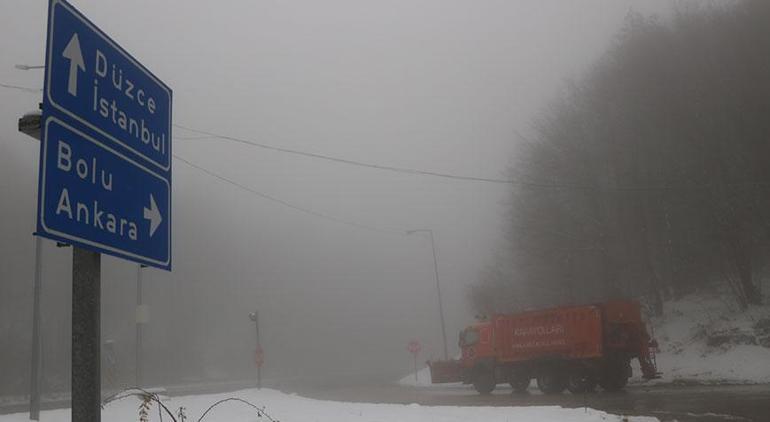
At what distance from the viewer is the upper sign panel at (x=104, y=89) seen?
2.92m

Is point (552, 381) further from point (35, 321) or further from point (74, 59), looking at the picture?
point (74, 59)

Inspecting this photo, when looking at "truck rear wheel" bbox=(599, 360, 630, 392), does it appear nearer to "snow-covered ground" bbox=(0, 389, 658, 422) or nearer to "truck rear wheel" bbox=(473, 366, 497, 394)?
"truck rear wheel" bbox=(473, 366, 497, 394)

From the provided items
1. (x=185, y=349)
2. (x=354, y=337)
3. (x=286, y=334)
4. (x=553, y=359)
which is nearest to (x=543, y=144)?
(x=553, y=359)

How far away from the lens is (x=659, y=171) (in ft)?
99.2

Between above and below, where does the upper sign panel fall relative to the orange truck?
above

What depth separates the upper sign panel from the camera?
9.57 ft

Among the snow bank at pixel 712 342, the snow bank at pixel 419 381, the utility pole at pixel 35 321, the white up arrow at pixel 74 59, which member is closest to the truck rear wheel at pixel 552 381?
the snow bank at pixel 712 342

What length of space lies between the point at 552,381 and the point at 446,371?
774 cm

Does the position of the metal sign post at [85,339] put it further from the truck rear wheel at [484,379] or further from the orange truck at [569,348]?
the truck rear wheel at [484,379]

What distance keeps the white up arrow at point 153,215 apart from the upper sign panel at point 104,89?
0.25m

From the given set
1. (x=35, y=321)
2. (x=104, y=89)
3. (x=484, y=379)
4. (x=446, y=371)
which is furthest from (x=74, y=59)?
(x=446, y=371)

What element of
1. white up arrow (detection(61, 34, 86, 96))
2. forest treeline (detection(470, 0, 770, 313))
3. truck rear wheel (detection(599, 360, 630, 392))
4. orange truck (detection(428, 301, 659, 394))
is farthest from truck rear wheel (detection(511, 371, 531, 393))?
white up arrow (detection(61, 34, 86, 96))

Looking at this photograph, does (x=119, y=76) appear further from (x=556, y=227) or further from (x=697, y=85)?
(x=556, y=227)

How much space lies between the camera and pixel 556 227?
3462cm
